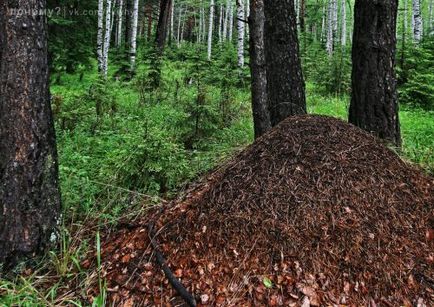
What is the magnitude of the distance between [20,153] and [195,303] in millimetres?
1837

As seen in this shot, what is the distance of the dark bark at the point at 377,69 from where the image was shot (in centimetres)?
550

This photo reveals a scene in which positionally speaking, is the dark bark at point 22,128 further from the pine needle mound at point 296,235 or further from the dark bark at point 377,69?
the dark bark at point 377,69

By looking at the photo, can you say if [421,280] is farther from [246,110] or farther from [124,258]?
[246,110]

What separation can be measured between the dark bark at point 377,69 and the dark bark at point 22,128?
431cm

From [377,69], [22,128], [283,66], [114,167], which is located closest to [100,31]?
[283,66]

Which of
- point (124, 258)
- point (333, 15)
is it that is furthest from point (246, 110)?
point (333, 15)

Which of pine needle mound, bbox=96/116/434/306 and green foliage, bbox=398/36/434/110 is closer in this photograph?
pine needle mound, bbox=96/116/434/306

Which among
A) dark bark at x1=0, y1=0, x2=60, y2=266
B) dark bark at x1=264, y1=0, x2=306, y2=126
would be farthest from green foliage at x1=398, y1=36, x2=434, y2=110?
dark bark at x1=0, y1=0, x2=60, y2=266

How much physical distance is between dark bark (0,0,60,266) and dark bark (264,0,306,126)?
3.79 metres

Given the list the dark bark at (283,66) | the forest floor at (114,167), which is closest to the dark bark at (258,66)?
the forest floor at (114,167)

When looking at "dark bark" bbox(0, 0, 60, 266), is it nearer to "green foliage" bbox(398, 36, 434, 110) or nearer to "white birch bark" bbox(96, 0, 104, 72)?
"green foliage" bbox(398, 36, 434, 110)

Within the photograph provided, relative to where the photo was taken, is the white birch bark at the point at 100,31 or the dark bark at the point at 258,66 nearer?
the dark bark at the point at 258,66

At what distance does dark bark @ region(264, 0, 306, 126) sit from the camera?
20.1 feet

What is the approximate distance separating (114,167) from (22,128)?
1577 millimetres
